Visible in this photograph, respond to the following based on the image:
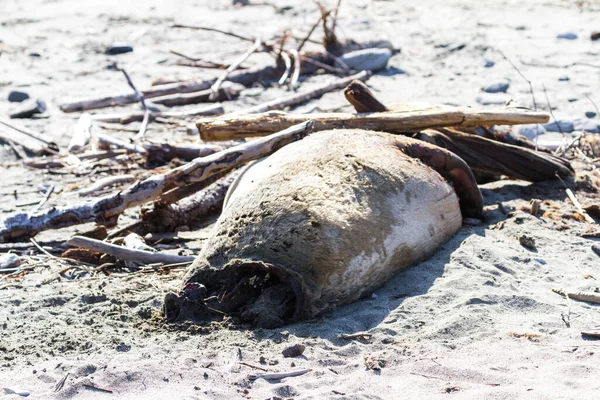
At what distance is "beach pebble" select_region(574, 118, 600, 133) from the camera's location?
8.00 m

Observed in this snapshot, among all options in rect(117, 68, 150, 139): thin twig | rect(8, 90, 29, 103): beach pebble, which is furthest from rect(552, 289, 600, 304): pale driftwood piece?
rect(8, 90, 29, 103): beach pebble

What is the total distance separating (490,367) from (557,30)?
845 cm

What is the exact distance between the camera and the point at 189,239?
597cm

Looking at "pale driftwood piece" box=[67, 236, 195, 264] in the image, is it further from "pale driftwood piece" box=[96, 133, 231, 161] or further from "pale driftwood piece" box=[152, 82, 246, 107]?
"pale driftwood piece" box=[152, 82, 246, 107]

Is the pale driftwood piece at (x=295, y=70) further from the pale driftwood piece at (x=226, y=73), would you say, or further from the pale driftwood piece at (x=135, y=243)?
the pale driftwood piece at (x=135, y=243)

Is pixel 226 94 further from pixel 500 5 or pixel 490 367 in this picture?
pixel 490 367

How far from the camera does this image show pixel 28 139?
8.41m

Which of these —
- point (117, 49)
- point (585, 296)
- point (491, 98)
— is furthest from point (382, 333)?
point (117, 49)

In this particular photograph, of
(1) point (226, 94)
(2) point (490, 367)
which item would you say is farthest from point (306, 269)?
(1) point (226, 94)

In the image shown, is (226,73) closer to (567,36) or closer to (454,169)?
(567,36)

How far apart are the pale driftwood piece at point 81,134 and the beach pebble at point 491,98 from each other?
13.1 ft

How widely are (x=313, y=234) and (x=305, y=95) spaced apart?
16.6 feet

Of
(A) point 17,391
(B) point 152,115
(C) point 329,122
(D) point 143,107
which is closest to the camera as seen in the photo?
(A) point 17,391

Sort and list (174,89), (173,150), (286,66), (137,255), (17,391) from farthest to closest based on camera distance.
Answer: (286,66), (174,89), (173,150), (137,255), (17,391)
